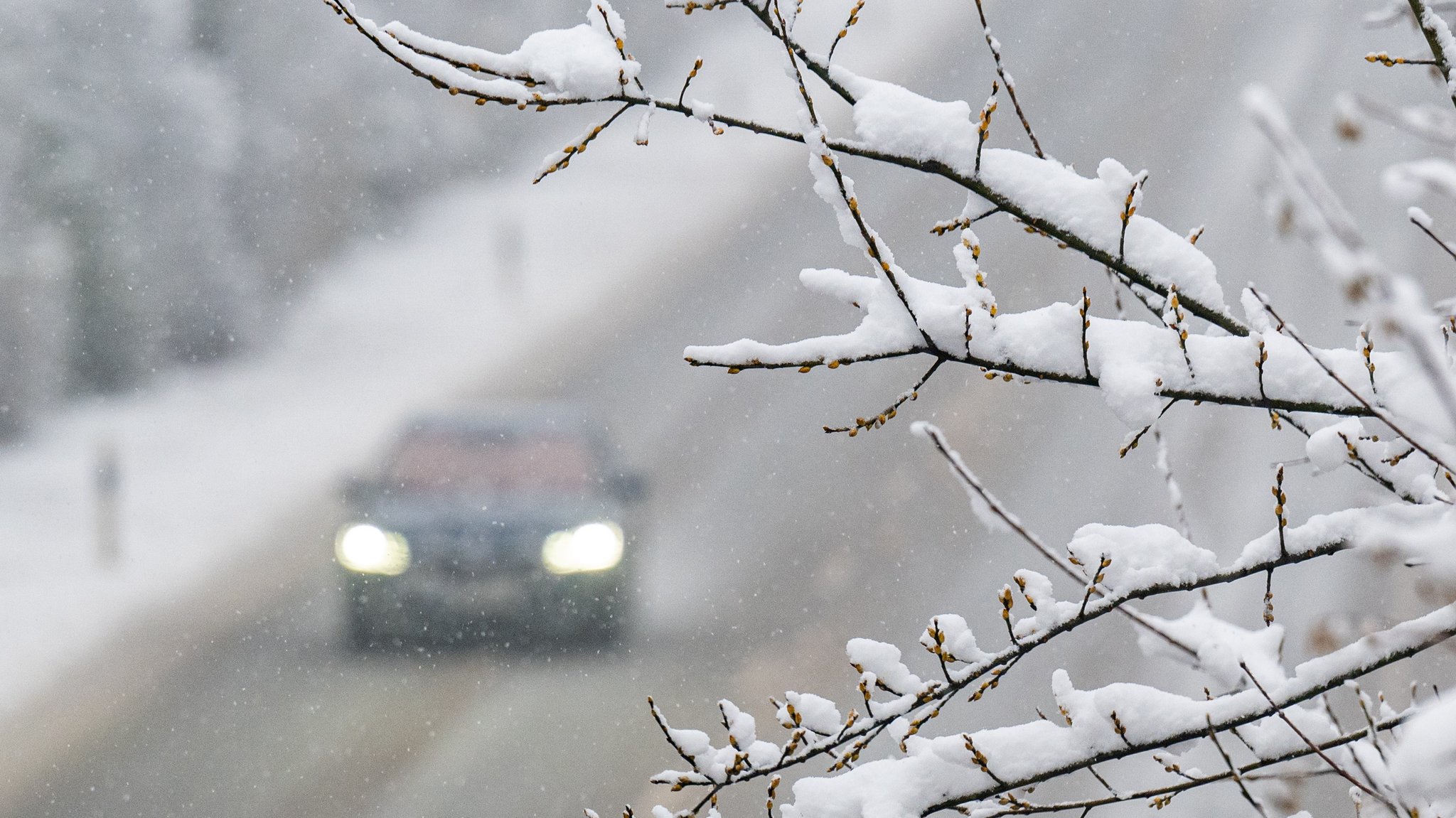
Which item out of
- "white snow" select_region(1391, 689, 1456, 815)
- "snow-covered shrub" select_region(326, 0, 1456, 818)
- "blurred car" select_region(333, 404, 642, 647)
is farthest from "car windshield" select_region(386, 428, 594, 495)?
"white snow" select_region(1391, 689, 1456, 815)

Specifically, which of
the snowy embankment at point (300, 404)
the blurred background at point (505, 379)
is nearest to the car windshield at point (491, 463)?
the blurred background at point (505, 379)

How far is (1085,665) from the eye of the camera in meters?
6.41

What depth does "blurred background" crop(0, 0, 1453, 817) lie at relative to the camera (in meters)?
6.15

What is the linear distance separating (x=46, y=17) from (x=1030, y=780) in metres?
12.4

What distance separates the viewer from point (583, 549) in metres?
6.01

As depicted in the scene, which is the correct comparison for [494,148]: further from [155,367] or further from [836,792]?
[836,792]

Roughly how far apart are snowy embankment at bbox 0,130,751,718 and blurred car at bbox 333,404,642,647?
2.50 metres

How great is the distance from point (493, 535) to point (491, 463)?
2.51 ft

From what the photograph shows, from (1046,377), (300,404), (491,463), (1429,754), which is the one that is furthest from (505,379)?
(1429,754)

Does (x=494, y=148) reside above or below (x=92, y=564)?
above

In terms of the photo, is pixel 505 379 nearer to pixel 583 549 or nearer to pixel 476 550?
pixel 583 549

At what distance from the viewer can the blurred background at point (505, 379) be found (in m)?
6.15

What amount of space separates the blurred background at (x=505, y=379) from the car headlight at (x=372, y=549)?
797mm

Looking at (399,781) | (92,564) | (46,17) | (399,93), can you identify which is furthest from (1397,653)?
(399,93)
